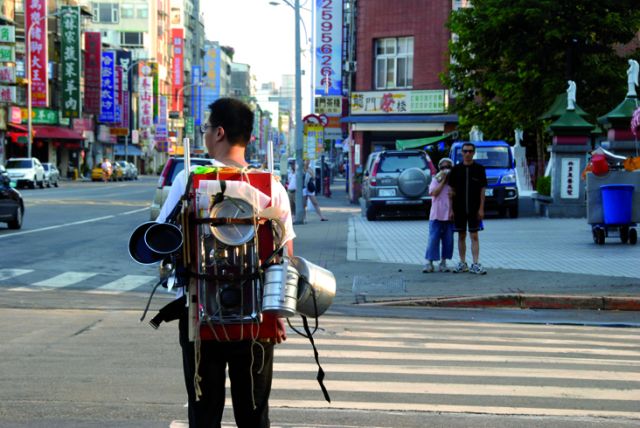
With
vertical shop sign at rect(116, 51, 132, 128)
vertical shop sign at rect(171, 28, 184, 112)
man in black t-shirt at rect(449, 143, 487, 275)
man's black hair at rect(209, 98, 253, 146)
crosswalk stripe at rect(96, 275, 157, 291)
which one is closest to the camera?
man's black hair at rect(209, 98, 253, 146)

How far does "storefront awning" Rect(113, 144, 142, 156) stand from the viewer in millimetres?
116037

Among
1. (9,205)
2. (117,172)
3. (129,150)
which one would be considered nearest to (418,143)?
(9,205)

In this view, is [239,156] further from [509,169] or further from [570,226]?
[509,169]

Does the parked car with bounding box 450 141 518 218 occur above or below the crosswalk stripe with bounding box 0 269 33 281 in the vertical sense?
above

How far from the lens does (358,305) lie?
12.8 meters

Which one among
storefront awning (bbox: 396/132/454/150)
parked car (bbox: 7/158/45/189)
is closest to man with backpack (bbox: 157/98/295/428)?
storefront awning (bbox: 396/132/454/150)

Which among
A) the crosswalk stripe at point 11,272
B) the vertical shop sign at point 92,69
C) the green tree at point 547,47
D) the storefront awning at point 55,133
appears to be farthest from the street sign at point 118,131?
the crosswalk stripe at point 11,272

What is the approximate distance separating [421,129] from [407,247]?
2721 cm

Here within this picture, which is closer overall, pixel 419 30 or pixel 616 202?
pixel 616 202

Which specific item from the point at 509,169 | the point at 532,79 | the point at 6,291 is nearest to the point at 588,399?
the point at 6,291

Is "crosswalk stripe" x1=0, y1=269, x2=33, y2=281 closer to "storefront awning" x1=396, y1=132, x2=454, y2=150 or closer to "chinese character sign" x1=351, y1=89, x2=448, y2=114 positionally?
"storefront awning" x1=396, y1=132, x2=454, y2=150

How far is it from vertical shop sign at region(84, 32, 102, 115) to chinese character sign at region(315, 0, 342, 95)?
43.1m

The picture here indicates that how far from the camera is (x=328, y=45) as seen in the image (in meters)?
52.3

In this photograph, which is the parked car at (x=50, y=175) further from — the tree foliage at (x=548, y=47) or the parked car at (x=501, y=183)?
the parked car at (x=501, y=183)
